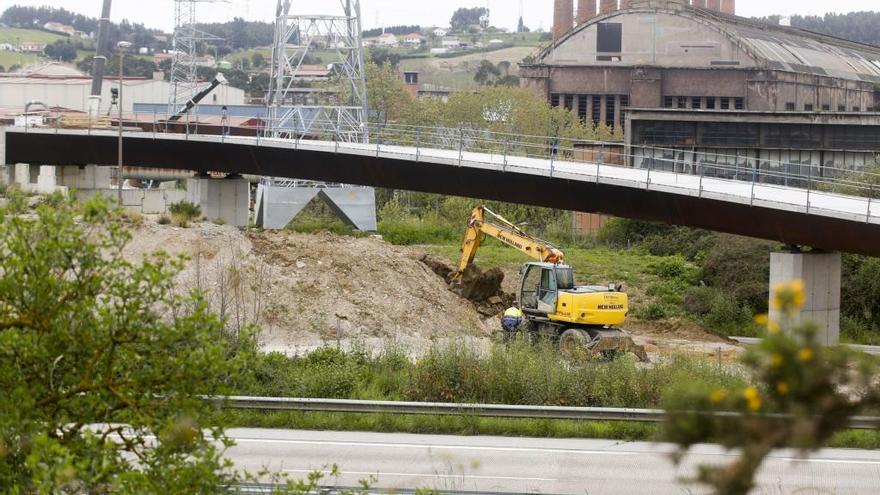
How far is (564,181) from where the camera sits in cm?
3956

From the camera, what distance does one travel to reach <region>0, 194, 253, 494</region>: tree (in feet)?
33.5

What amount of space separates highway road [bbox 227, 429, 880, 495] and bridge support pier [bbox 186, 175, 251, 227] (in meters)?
33.1

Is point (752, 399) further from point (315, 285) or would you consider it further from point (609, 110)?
point (609, 110)

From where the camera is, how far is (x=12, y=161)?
183ft

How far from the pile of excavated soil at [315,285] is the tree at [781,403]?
28584mm

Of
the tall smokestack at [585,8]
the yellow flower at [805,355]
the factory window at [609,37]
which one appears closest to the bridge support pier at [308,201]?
the factory window at [609,37]

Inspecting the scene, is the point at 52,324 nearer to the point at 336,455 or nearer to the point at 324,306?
the point at 336,455

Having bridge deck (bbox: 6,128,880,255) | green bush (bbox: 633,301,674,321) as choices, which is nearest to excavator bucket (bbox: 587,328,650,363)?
bridge deck (bbox: 6,128,880,255)

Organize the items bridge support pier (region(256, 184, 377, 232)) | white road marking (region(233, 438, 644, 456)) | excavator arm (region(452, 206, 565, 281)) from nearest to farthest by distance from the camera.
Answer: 1. white road marking (region(233, 438, 644, 456))
2. excavator arm (region(452, 206, 565, 281))
3. bridge support pier (region(256, 184, 377, 232))

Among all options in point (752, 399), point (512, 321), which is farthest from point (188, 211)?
point (752, 399)

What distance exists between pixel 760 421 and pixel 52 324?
6373 mm

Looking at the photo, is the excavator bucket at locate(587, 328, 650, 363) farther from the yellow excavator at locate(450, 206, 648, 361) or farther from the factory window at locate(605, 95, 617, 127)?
the factory window at locate(605, 95, 617, 127)

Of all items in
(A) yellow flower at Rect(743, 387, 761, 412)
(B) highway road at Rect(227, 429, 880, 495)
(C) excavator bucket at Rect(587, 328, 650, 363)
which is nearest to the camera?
(A) yellow flower at Rect(743, 387, 761, 412)

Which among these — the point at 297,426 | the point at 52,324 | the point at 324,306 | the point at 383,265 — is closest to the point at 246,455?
the point at 297,426
